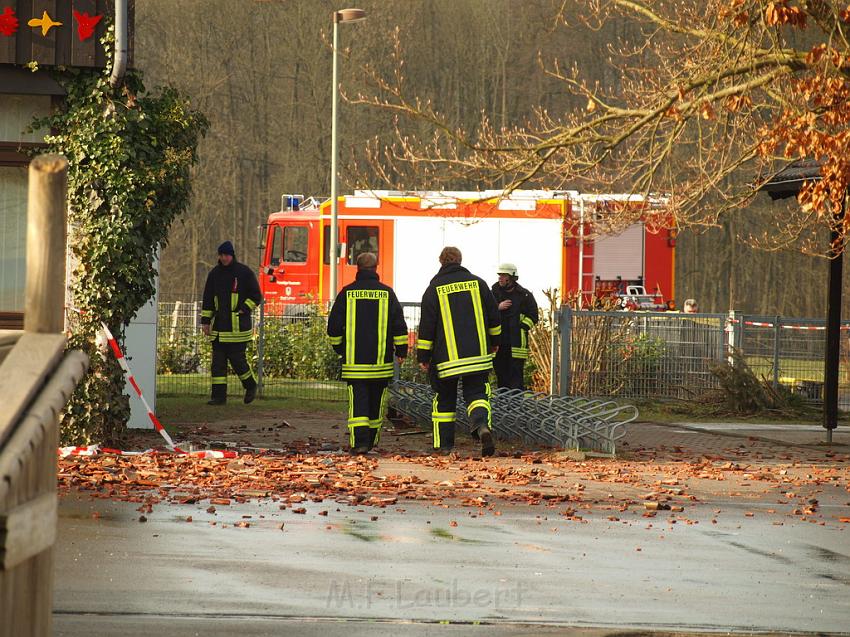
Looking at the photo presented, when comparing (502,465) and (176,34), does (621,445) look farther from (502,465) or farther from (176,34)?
(176,34)

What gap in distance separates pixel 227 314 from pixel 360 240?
39.7 ft

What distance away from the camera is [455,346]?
12.1 meters

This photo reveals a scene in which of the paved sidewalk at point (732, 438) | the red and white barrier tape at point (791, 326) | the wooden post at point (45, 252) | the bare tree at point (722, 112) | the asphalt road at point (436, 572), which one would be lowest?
the paved sidewalk at point (732, 438)

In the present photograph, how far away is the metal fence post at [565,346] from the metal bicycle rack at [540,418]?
3175 millimetres

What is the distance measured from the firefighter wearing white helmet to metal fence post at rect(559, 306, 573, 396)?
1.10 metres

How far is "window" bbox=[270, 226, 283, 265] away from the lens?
29484 millimetres

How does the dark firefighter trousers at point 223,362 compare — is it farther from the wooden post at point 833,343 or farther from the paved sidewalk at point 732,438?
the wooden post at point 833,343

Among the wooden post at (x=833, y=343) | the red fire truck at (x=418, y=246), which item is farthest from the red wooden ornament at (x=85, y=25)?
the red fire truck at (x=418, y=246)

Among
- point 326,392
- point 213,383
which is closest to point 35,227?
point 213,383

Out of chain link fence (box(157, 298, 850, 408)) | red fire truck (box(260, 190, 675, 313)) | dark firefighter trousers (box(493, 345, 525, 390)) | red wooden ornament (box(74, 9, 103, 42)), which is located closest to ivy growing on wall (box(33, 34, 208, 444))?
red wooden ornament (box(74, 9, 103, 42))

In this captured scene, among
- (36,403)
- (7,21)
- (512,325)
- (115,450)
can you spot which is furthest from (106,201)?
(36,403)

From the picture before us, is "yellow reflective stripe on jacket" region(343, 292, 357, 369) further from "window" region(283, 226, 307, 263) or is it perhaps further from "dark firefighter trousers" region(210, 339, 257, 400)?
"window" region(283, 226, 307, 263)

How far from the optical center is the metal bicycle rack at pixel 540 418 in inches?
490

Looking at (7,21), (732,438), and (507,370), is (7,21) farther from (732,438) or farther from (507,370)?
(732,438)
